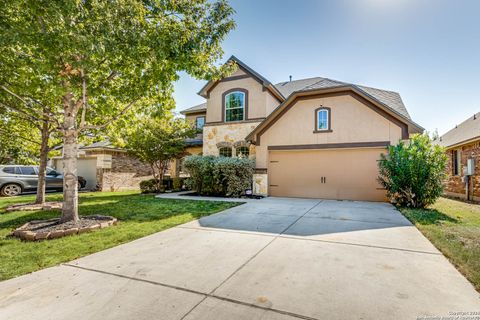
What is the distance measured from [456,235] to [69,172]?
369 inches

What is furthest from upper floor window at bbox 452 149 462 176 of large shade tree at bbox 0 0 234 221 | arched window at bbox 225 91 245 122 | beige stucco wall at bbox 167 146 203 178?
beige stucco wall at bbox 167 146 203 178

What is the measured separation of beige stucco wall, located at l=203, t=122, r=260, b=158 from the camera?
14.1m

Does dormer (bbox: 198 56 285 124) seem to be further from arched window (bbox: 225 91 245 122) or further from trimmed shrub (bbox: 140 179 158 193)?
trimmed shrub (bbox: 140 179 158 193)

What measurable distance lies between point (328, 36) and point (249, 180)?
7527 millimetres

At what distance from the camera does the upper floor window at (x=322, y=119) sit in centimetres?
1177

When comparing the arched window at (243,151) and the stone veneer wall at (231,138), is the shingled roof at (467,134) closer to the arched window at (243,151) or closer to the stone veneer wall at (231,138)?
the stone veneer wall at (231,138)

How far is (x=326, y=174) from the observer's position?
11.9 metres

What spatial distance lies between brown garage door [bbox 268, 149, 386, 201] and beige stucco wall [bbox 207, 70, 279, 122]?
9.23 feet

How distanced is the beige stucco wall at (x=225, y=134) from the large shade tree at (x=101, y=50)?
6658 millimetres

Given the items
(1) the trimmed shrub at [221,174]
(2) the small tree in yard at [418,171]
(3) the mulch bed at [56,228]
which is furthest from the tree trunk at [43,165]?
(2) the small tree in yard at [418,171]

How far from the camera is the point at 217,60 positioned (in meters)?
7.42

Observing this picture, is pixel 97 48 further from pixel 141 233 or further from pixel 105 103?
pixel 141 233

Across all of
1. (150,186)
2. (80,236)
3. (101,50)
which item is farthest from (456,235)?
(150,186)

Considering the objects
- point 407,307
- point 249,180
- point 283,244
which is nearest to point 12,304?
point 283,244
